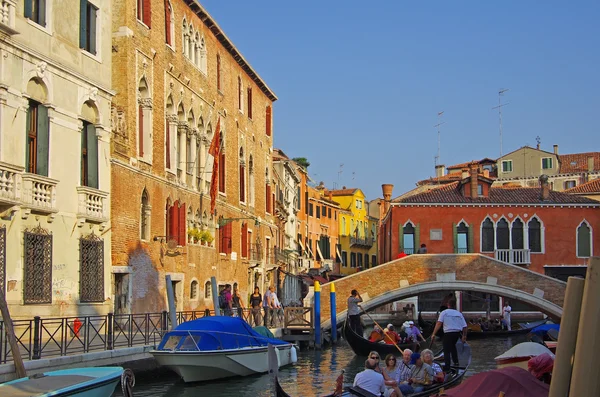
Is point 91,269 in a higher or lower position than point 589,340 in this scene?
higher

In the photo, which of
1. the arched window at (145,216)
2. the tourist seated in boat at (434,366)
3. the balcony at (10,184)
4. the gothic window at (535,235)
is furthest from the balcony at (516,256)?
the balcony at (10,184)

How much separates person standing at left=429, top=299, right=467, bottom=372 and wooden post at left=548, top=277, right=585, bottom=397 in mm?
7547

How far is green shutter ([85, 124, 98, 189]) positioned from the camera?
1549 centimetres

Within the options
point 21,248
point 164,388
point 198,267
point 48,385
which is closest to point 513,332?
point 198,267

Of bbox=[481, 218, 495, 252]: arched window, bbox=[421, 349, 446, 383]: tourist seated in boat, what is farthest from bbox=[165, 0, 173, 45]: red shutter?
bbox=[481, 218, 495, 252]: arched window

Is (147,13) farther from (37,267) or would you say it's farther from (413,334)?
(413,334)

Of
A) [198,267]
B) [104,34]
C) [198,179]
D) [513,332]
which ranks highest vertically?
[104,34]

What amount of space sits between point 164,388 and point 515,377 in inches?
303

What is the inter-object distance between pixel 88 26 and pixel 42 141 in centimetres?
286

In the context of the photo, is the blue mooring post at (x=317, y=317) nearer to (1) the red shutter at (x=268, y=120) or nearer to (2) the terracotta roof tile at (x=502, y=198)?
(2) the terracotta roof tile at (x=502, y=198)

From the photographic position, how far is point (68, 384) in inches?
360

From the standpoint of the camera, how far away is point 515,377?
689cm

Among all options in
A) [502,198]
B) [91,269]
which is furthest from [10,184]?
[502,198]

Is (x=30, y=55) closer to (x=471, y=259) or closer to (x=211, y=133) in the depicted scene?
(x=211, y=133)
